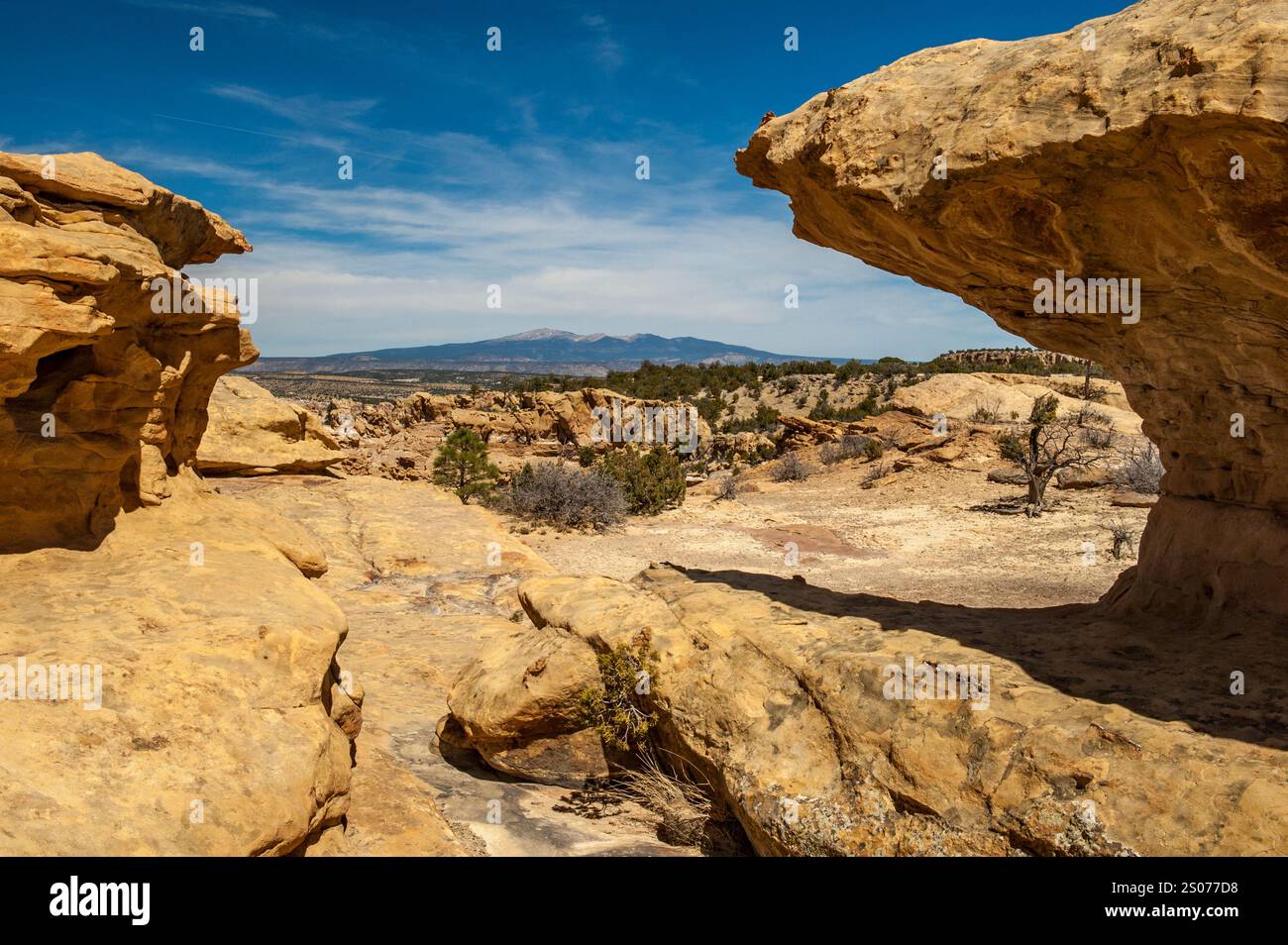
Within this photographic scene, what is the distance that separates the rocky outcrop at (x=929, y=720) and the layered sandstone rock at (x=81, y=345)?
110 inches

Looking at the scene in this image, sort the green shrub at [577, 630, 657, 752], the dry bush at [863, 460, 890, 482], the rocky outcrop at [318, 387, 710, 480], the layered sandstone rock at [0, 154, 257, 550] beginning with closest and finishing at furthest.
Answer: the layered sandstone rock at [0, 154, 257, 550] → the green shrub at [577, 630, 657, 752] → the dry bush at [863, 460, 890, 482] → the rocky outcrop at [318, 387, 710, 480]

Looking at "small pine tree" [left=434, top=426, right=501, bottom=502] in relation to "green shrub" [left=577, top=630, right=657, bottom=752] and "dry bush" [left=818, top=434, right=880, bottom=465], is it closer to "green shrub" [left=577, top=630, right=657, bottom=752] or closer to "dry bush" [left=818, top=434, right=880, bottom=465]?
"dry bush" [left=818, top=434, right=880, bottom=465]

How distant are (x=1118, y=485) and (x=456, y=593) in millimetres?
14548

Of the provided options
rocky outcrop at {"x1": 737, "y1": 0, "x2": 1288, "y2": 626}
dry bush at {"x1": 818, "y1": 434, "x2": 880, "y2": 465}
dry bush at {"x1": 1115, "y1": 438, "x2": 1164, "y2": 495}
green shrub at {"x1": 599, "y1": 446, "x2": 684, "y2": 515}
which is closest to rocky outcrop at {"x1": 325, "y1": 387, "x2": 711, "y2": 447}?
dry bush at {"x1": 818, "y1": 434, "x2": 880, "y2": 465}

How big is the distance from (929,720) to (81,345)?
5153 millimetres

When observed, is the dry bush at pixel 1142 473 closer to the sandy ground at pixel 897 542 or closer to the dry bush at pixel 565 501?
the sandy ground at pixel 897 542

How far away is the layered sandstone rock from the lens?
13.3 feet

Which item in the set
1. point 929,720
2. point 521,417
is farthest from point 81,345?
point 521,417

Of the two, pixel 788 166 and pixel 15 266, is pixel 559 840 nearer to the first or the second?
pixel 15 266

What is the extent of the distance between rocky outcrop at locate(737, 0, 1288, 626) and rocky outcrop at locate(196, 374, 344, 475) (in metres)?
10.0

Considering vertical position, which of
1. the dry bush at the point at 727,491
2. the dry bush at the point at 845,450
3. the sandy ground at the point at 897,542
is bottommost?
the sandy ground at the point at 897,542

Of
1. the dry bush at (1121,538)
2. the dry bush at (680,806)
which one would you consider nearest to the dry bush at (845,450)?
the dry bush at (1121,538)

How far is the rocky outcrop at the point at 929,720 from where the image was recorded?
3.58m

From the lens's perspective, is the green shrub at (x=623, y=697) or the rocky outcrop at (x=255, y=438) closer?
the green shrub at (x=623, y=697)
